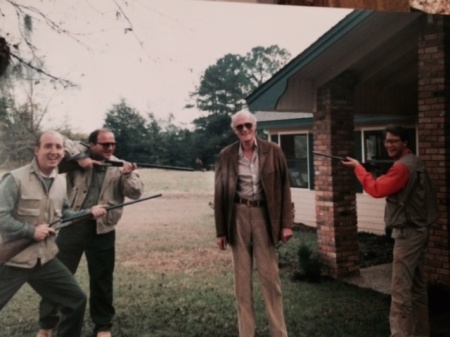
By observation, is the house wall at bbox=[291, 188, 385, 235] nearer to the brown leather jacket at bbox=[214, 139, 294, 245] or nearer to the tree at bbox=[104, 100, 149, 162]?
Answer: the brown leather jacket at bbox=[214, 139, 294, 245]

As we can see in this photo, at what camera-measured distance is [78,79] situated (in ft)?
7.17

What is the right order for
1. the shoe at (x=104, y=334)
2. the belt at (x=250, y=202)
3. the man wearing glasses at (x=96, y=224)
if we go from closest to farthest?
the man wearing glasses at (x=96, y=224) → the shoe at (x=104, y=334) → the belt at (x=250, y=202)

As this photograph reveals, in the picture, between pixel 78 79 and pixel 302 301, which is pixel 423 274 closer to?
pixel 302 301

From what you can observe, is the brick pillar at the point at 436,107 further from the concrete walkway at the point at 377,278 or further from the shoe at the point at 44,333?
the shoe at the point at 44,333

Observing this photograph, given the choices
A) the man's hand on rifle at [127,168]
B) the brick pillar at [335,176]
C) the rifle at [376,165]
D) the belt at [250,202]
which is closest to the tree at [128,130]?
the man's hand on rifle at [127,168]

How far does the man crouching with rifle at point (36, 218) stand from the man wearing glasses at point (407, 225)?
4.82 feet

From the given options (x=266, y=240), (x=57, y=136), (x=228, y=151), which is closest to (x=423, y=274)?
(x=266, y=240)

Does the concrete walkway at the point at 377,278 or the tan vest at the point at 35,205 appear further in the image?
the concrete walkway at the point at 377,278

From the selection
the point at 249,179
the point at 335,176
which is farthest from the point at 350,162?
the point at 249,179

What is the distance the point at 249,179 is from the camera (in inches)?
92.3

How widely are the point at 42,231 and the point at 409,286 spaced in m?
Answer: 1.90

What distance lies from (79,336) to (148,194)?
0.66m

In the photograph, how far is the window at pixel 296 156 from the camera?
2.46 meters

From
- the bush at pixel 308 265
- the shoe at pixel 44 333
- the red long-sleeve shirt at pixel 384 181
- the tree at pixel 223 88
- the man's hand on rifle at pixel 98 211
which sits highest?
the tree at pixel 223 88
